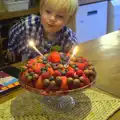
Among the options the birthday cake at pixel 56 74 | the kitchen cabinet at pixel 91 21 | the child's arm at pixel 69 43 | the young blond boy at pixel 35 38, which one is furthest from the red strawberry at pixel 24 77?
the kitchen cabinet at pixel 91 21

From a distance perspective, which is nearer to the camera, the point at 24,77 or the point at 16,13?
the point at 24,77

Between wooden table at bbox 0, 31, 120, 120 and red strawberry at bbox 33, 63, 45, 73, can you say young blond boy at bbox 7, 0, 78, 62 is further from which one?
red strawberry at bbox 33, 63, 45, 73

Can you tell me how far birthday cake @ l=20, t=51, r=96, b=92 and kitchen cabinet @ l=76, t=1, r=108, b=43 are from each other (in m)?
2.63

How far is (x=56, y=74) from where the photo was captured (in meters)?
0.74

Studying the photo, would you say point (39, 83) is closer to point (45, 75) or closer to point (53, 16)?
point (45, 75)

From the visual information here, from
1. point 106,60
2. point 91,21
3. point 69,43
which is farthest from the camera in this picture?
point 91,21

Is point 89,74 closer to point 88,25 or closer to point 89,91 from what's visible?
point 89,91

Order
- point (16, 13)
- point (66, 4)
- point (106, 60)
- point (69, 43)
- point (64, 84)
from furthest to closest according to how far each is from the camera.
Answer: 1. point (16, 13)
2. point (69, 43)
3. point (106, 60)
4. point (66, 4)
5. point (64, 84)

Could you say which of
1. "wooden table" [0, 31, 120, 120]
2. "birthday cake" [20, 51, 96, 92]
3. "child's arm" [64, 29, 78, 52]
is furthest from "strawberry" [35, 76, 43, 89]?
"child's arm" [64, 29, 78, 52]

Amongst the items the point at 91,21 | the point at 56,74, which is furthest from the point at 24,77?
the point at 91,21

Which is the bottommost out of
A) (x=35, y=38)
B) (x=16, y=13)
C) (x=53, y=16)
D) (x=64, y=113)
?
(x=64, y=113)

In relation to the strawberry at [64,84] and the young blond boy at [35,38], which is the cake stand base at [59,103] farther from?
the young blond boy at [35,38]

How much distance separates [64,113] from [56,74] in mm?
183

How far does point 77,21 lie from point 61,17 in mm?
2292
